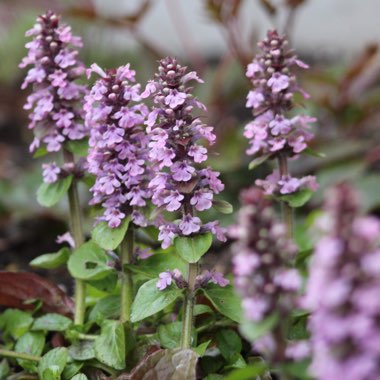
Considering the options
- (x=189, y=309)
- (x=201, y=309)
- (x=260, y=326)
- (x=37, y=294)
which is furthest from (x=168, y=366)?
(x=37, y=294)

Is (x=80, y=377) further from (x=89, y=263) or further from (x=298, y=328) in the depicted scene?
(x=298, y=328)

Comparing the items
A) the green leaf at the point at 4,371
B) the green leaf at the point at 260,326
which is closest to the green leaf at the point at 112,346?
the green leaf at the point at 4,371

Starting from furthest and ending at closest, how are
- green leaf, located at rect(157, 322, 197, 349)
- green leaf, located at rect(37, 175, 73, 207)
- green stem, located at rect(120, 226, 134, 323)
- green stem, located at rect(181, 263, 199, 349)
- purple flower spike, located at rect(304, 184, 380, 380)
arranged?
green leaf, located at rect(37, 175, 73, 207)
green stem, located at rect(120, 226, 134, 323)
green leaf, located at rect(157, 322, 197, 349)
green stem, located at rect(181, 263, 199, 349)
purple flower spike, located at rect(304, 184, 380, 380)

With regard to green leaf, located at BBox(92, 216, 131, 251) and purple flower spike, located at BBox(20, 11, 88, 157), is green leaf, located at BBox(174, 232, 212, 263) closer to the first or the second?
green leaf, located at BBox(92, 216, 131, 251)

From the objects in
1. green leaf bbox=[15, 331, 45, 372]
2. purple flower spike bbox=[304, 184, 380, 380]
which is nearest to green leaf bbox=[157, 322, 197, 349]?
green leaf bbox=[15, 331, 45, 372]

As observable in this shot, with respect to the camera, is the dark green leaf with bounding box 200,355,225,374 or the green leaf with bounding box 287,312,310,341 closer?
the green leaf with bounding box 287,312,310,341

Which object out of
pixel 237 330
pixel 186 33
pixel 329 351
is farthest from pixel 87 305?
pixel 186 33
